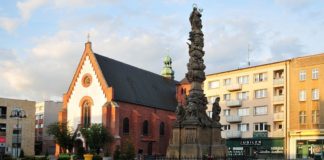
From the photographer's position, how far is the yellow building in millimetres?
A: 58344

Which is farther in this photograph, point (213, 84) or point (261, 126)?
point (213, 84)

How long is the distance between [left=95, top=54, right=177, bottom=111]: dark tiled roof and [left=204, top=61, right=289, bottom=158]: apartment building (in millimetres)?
10698

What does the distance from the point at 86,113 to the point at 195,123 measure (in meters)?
39.6

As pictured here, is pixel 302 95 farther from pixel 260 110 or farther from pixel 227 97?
pixel 227 97

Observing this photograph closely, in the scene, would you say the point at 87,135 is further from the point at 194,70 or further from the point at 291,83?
the point at 194,70

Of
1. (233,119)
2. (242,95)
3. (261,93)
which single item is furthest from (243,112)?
(261,93)

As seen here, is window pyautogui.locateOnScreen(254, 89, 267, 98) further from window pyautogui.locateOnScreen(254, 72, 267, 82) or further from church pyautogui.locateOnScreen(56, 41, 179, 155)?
church pyautogui.locateOnScreen(56, 41, 179, 155)

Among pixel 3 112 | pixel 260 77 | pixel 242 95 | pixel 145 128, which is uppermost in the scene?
pixel 260 77

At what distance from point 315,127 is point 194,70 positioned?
2996 centimetres

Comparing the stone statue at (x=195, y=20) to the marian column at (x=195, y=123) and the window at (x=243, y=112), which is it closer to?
the marian column at (x=195, y=123)

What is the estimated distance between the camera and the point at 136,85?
7494 centimetres

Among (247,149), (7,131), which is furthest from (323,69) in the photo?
(7,131)

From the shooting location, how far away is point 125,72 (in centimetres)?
7512

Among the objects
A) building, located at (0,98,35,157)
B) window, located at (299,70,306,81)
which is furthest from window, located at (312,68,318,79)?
building, located at (0,98,35,157)
